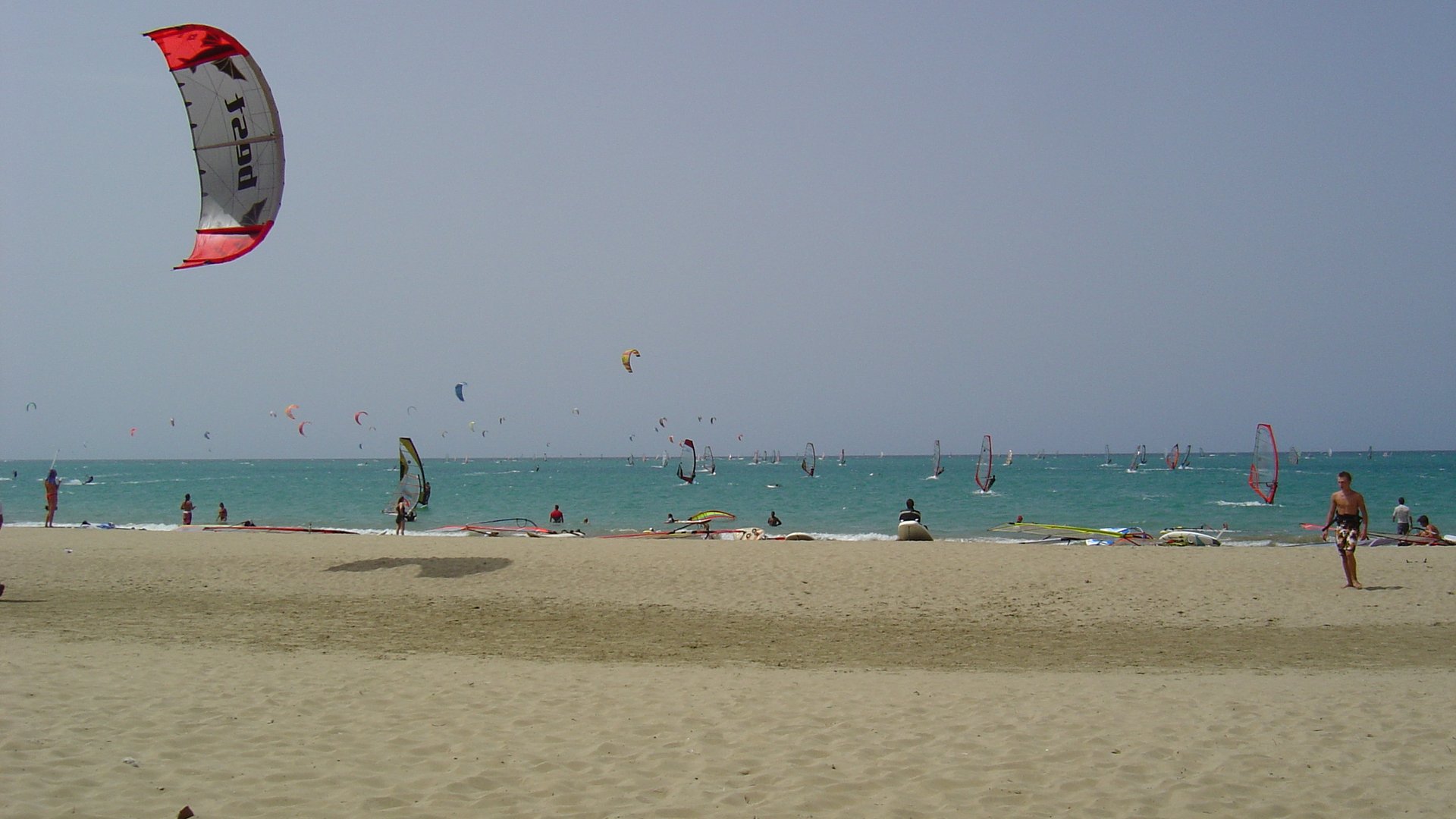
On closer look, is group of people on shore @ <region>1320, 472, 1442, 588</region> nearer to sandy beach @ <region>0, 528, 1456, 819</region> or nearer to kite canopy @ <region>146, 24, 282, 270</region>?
sandy beach @ <region>0, 528, 1456, 819</region>

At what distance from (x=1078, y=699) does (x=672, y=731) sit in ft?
8.76

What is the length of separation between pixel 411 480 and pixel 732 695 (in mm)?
15230

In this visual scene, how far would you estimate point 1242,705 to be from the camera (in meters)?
5.46

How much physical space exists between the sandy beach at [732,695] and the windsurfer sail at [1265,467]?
788 cm

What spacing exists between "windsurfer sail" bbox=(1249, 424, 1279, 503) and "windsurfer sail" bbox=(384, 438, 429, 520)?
17740 millimetres

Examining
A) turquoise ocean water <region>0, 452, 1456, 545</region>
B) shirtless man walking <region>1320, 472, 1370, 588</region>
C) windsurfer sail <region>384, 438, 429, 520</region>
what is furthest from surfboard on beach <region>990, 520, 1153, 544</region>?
windsurfer sail <region>384, 438, 429, 520</region>

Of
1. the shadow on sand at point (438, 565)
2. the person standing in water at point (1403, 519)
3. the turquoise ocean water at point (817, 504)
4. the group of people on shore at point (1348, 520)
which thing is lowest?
the turquoise ocean water at point (817, 504)

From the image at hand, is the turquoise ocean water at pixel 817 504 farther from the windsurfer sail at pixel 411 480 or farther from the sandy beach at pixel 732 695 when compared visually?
the sandy beach at pixel 732 695

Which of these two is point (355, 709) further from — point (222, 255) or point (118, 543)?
point (118, 543)

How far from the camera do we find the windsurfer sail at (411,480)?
17.6 metres

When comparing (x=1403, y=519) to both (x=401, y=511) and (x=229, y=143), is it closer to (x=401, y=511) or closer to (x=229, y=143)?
(x=401, y=511)

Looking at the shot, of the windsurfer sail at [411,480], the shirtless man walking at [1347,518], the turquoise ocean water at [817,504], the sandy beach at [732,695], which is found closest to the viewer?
the sandy beach at [732,695]

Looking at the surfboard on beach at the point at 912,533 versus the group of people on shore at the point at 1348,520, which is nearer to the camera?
the group of people on shore at the point at 1348,520

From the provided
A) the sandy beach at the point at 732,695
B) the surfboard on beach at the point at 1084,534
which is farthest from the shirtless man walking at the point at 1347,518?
the surfboard on beach at the point at 1084,534
